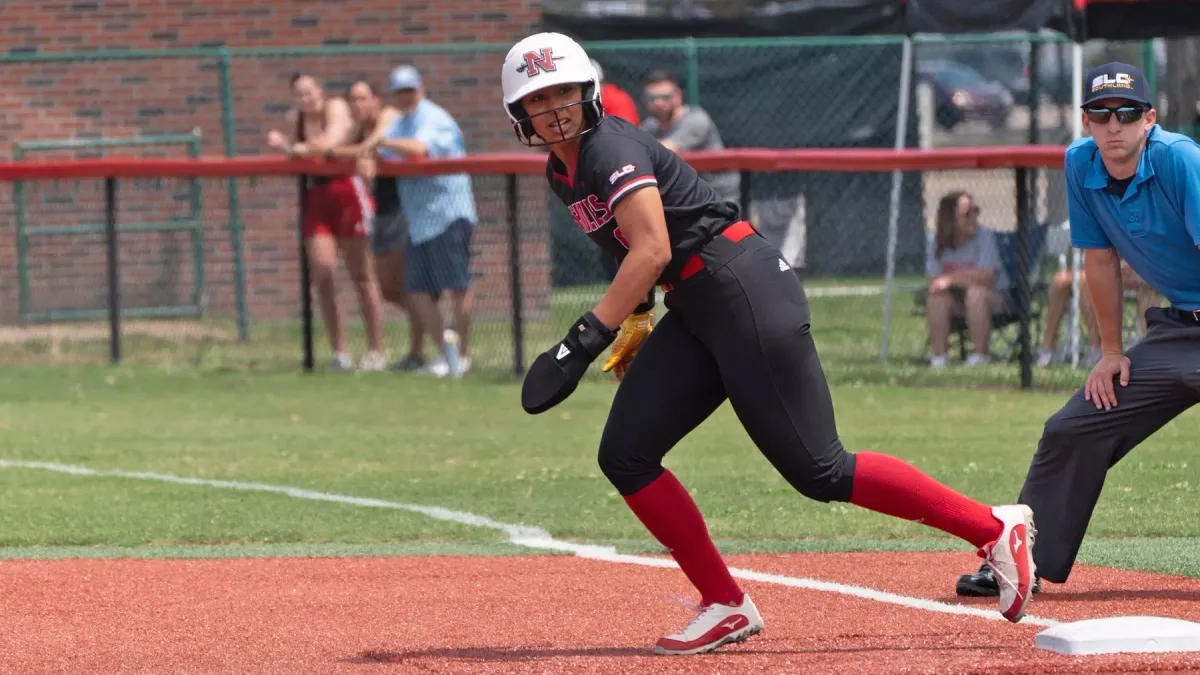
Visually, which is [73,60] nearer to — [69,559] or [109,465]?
[109,465]

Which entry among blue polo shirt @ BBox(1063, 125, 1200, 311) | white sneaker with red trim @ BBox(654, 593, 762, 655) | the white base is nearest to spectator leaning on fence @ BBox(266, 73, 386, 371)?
blue polo shirt @ BBox(1063, 125, 1200, 311)

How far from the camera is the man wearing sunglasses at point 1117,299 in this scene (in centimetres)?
606

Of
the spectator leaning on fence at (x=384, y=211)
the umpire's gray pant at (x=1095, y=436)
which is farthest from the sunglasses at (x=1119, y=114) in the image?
the spectator leaning on fence at (x=384, y=211)

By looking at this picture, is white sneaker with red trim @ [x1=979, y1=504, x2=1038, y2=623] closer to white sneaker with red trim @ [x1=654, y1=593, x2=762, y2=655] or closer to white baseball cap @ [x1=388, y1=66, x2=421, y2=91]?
white sneaker with red trim @ [x1=654, y1=593, x2=762, y2=655]

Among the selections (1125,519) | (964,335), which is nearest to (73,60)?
(964,335)

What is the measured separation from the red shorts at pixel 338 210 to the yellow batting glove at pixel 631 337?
28.0ft

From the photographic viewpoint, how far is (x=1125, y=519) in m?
8.00

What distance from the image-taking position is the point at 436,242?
13.8 meters

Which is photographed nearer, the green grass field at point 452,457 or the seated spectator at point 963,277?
the green grass field at point 452,457

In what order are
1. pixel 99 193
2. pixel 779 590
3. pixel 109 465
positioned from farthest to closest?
pixel 99 193
pixel 109 465
pixel 779 590

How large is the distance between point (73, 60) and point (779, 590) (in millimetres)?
12166

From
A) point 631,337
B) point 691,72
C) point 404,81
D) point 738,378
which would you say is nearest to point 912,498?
point 738,378

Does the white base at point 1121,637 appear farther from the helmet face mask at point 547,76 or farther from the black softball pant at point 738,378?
the helmet face mask at point 547,76

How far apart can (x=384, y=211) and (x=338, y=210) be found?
0.36 meters
